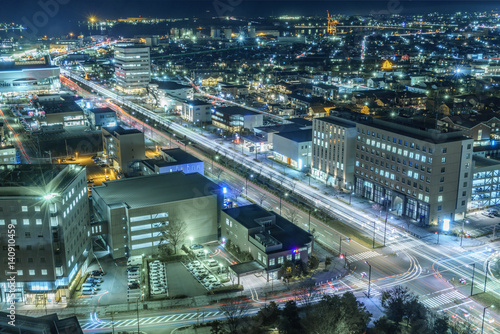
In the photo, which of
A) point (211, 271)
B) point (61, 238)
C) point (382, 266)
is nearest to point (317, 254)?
point (382, 266)

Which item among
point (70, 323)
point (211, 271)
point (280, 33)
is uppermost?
point (280, 33)

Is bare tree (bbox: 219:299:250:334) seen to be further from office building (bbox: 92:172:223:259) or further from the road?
office building (bbox: 92:172:223:259)

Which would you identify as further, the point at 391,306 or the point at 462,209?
the point at 462,209

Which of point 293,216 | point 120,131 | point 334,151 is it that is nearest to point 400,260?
point 293,216

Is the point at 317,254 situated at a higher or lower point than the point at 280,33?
lower

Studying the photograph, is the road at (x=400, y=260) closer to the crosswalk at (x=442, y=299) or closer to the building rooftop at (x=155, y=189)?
the crosswalk at (x=442, y=299)

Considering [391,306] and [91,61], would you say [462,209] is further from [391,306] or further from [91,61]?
[91,61]

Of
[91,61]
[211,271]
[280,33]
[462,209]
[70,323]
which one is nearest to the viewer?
[70,323]
